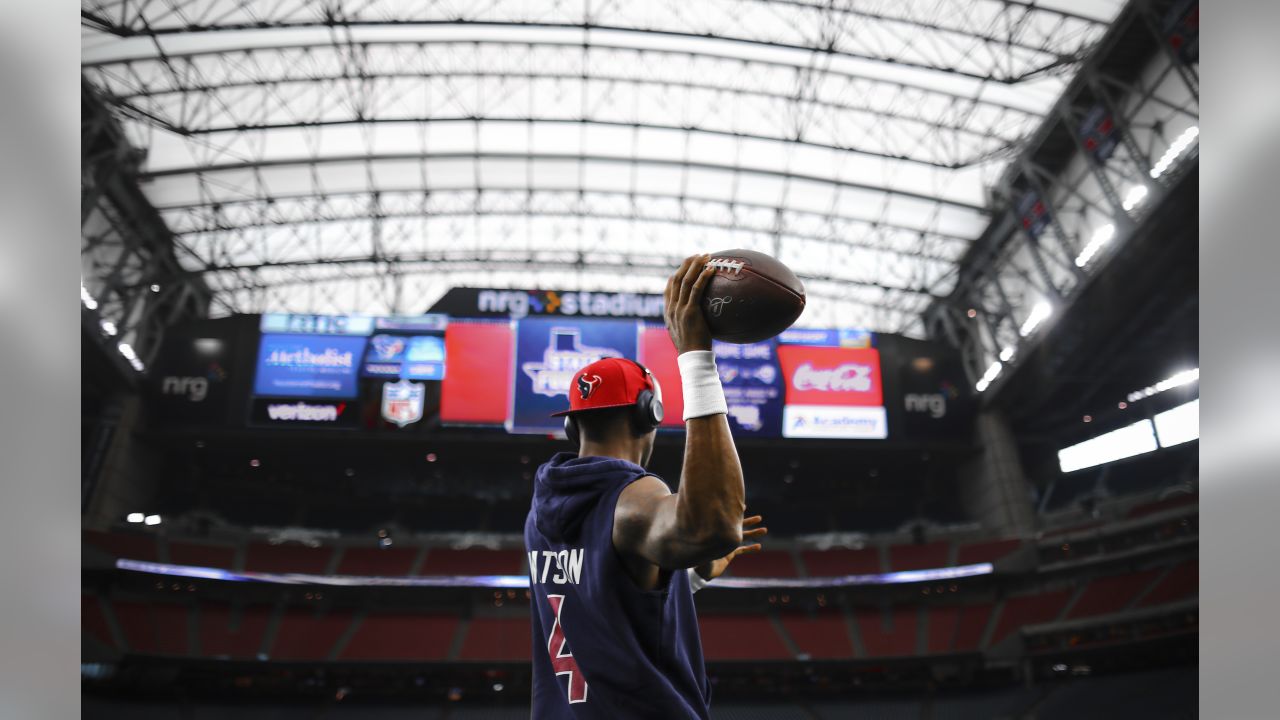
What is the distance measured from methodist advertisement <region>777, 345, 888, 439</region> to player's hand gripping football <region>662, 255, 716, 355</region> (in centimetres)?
1946

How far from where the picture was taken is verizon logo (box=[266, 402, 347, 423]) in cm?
2064

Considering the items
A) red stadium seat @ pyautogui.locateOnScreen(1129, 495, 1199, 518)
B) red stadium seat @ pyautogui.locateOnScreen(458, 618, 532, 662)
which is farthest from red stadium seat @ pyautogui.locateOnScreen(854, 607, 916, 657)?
red stadium seat @ pyautogui.locateOnScreen(458, 618, 532, 662)

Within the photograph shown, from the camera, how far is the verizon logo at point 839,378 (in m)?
21.3

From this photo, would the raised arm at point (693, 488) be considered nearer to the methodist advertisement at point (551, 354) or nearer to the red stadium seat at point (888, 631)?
the methodist advertisement at point (551, 354)

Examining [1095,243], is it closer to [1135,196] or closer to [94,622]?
[1135,196]

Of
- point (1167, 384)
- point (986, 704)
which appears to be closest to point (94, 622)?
point (986, 704)

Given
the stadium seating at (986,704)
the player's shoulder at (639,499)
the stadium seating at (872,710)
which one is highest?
the player's shoulder at (639,499)

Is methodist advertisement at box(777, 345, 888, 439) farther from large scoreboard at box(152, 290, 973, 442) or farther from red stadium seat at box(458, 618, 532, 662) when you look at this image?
red stadium seat at box(458, 618, 532, 662)

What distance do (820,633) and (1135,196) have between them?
1464 cm

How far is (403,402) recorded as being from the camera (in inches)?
821

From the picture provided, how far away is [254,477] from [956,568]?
2268cm

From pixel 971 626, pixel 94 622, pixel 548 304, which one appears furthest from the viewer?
pixel 971 626

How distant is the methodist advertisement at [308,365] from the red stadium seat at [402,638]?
7.18m

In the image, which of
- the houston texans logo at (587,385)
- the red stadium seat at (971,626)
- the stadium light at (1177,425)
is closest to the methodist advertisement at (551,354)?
the red stadium seat at (971,626)
